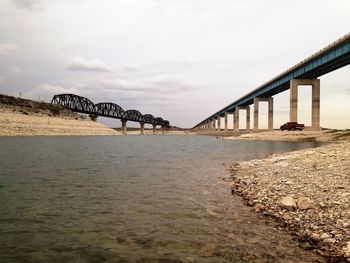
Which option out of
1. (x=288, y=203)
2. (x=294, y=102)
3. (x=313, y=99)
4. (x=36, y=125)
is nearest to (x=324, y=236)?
(x=288, y=203)

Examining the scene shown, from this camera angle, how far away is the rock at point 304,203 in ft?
33.5

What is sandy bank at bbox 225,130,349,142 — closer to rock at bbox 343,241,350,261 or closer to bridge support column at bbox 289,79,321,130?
bridge support column at bbox 289,79,321,130

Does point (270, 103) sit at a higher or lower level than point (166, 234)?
higher

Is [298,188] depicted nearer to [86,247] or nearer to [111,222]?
[111,222]

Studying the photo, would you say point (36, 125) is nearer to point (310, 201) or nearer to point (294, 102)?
point (294, 102)

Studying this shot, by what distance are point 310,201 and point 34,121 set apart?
10738 centimetres

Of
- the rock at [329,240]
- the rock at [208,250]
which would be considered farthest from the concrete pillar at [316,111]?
the rock at [208,250]

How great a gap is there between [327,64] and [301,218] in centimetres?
7894

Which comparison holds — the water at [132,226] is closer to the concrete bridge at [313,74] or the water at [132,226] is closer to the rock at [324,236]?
the rock at [324,236]

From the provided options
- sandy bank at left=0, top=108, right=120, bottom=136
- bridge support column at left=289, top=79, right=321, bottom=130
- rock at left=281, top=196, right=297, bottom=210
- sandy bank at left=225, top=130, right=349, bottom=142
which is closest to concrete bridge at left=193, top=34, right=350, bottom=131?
bridge support column at left=289, top=79, right=321, bottom=130

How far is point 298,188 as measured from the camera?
41.6 feet

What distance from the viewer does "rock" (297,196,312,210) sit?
1021cm

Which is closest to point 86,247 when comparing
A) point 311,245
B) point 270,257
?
point 270,257

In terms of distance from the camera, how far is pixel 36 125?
335 feet
